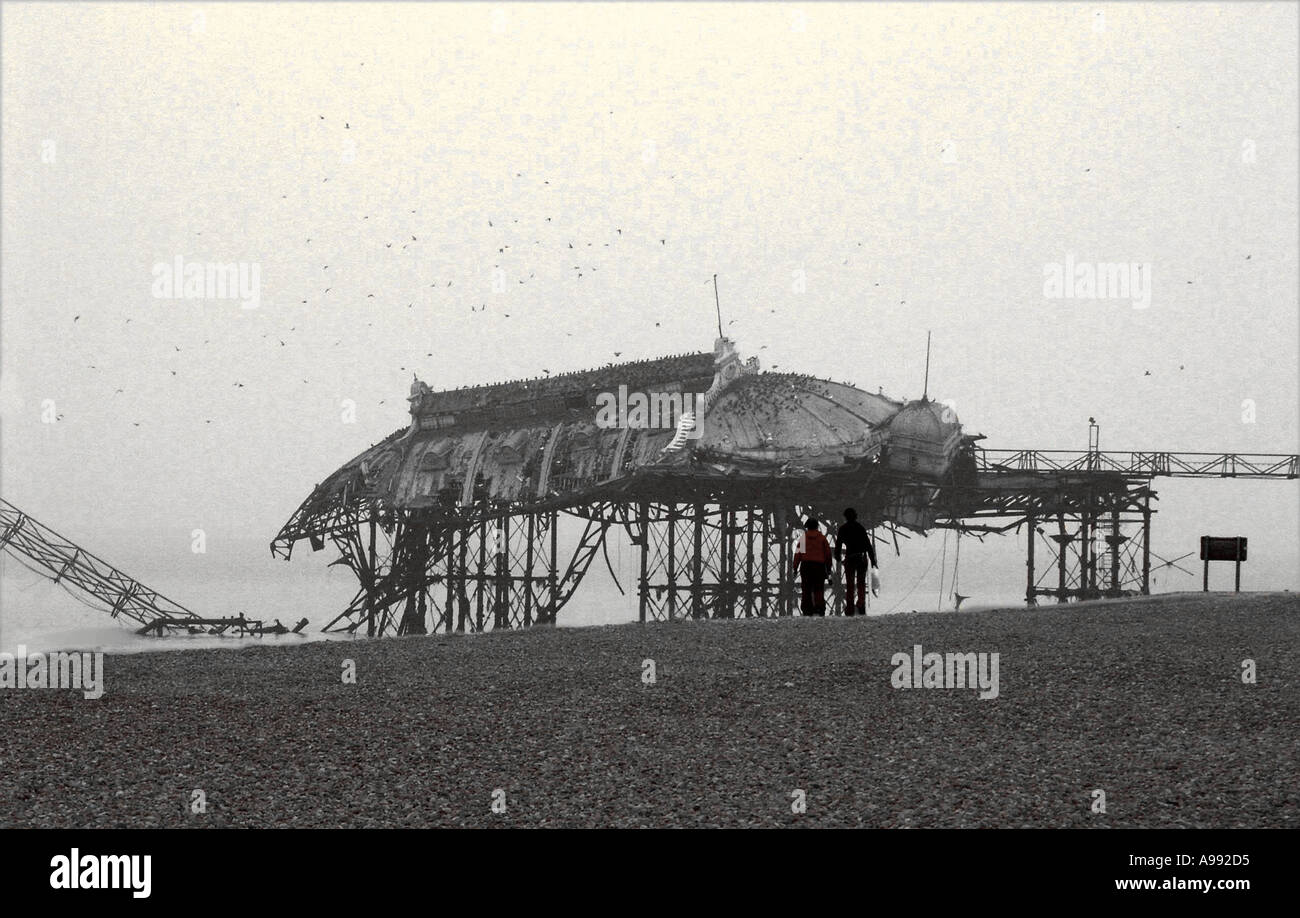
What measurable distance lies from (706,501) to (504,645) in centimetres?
2177

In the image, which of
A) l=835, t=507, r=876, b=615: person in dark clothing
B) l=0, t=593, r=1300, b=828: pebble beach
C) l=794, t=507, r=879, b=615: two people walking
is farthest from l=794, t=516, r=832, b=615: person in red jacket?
l=0, t=593, r=1300, b=828: pebble beach

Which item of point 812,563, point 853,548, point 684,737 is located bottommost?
point 684,737

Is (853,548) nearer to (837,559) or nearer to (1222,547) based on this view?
(837,559)

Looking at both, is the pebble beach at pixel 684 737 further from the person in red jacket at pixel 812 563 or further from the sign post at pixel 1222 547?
the sign post at pixel 1222 547

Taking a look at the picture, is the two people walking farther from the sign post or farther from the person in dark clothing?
the sign post

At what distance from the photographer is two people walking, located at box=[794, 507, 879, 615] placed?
797 inches

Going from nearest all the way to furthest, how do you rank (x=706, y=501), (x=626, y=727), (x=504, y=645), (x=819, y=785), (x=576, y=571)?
(x=819, y=785) → (x=626, y=727) → (x=504, y=645) → (x=706, y=501) → (x=576, y=571)

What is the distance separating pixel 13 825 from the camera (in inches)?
407

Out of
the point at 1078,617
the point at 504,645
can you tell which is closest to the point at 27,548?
the point at 504,645

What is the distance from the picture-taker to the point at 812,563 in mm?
21125

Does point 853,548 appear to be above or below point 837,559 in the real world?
above

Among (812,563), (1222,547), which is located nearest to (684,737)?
(812,563)

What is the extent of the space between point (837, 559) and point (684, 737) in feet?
28.1
